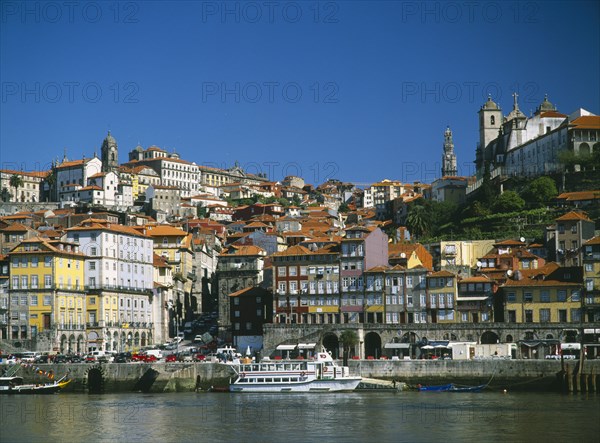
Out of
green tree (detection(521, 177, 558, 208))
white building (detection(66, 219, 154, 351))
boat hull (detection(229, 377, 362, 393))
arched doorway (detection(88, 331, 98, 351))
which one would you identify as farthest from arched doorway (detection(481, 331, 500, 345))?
green tree (detection(521, 177, 558, 208))

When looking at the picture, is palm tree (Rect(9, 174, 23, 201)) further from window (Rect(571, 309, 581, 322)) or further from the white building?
window (Rect(571, 309, 581, 322))

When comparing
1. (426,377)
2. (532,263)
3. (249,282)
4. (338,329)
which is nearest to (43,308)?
(249,282)

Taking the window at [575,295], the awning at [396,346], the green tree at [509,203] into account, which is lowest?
the awning at [396,346]

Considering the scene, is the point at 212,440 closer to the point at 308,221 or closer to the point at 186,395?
the point at 186,395

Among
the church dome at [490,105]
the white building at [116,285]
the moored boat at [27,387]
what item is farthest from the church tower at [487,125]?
the moored boat at [27,387]

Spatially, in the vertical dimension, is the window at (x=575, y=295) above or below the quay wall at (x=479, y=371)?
above

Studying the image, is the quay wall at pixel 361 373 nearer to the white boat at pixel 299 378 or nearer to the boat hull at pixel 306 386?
the white boat at pixel 299 378
